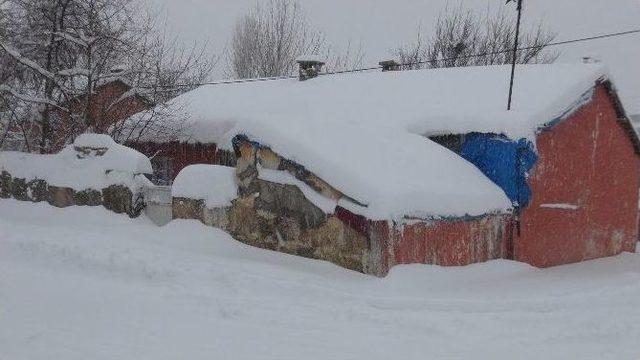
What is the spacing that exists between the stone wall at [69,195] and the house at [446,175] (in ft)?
4.96

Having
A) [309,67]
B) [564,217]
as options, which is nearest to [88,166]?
[309,67]

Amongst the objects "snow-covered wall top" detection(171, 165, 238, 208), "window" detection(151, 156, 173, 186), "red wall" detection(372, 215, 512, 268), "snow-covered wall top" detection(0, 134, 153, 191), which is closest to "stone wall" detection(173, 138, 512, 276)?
"red wall" detection(372, 215, 512, 268)

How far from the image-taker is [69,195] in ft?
43.3

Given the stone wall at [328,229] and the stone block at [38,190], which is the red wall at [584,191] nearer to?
the stone wall at [328,229]

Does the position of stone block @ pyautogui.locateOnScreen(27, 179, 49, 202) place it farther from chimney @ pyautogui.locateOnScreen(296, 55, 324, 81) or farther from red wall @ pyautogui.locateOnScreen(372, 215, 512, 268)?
chimney @ pyautogui.locateOnScreen(296, 55, 324, 81)

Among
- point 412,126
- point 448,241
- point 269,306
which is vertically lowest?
point 269,306

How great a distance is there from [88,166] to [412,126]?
23.6 ft

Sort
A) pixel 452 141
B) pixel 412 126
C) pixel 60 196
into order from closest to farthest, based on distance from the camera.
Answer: pixel 452 141, pixel 412 126, pixel 60 196

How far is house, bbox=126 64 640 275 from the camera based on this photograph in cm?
927

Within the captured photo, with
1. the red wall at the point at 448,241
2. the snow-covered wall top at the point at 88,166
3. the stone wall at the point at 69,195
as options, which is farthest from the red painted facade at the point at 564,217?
the snow-covered wall top at the point at 88,166

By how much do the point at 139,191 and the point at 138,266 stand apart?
495 cm

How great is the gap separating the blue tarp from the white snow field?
4.74 feet

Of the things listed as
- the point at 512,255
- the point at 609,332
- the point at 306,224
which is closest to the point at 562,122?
the point at 512,255

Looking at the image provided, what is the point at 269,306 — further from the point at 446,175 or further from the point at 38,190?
the point at 38,190
